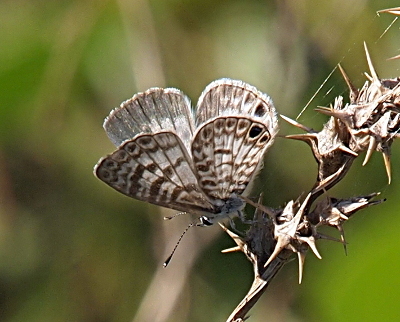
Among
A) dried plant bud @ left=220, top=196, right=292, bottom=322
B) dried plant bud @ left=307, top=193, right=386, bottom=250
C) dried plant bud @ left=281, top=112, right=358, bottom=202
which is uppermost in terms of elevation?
dried plant bud @ left=281, top=112, right=358, bottom=202

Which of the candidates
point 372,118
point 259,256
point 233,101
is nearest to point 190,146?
point 233,101

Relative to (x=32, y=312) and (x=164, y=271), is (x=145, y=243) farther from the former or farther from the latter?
(x=32, y=312)

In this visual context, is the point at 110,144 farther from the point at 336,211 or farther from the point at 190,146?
the point at 336,211

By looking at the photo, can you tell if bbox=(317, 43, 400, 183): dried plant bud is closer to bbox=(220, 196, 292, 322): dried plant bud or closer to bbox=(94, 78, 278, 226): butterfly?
bbox=(220, 196, 292, 322): dried plant bud

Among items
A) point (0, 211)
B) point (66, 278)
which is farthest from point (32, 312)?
point (0, 211)

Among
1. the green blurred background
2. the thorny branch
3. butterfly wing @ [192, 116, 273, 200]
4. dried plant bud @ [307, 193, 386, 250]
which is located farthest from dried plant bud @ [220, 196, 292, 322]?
the green blurred background

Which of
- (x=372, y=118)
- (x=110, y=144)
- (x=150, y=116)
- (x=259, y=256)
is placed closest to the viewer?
(x=372, y=118)
